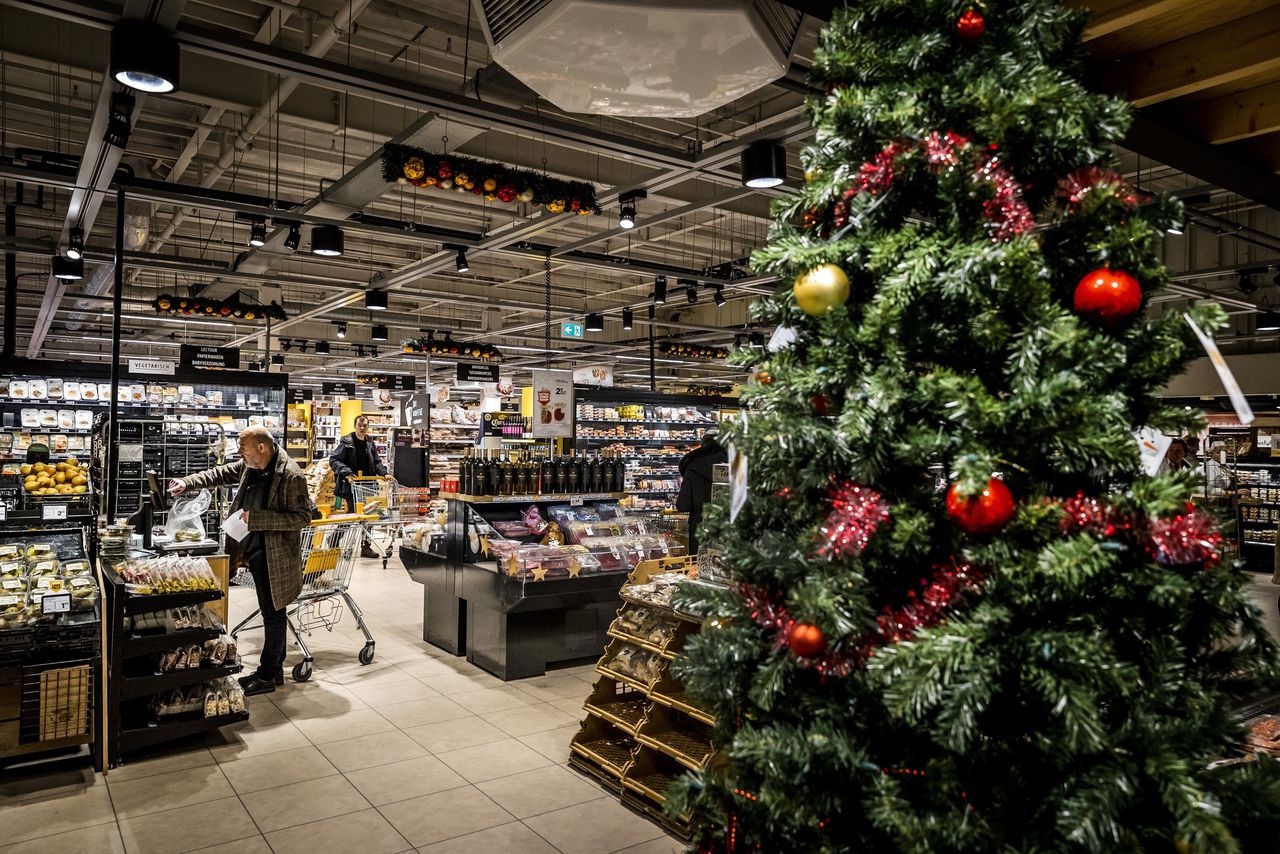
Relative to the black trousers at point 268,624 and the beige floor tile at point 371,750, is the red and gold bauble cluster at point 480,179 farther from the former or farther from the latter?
the beige floor tile at point 371,750

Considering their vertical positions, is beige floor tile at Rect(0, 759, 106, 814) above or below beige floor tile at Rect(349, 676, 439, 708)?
above

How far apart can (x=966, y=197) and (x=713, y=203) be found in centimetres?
691

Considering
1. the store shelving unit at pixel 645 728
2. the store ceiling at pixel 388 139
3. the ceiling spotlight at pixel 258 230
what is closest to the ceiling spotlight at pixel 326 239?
the store ceiling at pixel 388 139

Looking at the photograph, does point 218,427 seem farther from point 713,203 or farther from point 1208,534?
point 1208,534

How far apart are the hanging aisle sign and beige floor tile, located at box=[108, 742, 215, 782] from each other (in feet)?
14.3

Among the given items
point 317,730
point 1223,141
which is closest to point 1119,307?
point 1223,141

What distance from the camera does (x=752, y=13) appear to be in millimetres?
1809

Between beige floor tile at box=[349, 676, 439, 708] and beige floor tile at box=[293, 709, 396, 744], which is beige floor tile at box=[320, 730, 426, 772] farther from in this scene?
beige floor tile at box=[349, 676, 439, 708]

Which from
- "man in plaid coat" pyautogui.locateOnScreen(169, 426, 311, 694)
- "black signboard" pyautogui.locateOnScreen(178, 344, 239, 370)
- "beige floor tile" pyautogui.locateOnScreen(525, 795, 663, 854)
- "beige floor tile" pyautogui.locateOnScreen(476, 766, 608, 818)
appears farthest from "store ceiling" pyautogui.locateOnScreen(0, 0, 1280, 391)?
"beige floor tile" pyautogui.locateOnScreen(476, 766, 608, 818)

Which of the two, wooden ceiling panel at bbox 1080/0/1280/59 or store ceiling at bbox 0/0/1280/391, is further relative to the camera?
store ceiling at bbox 0/0/1280/391

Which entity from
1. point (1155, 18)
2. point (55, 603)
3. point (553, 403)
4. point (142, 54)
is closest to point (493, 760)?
point (55, 603)

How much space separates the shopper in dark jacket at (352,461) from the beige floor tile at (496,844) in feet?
26.0

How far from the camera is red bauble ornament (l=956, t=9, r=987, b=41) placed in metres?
1.57

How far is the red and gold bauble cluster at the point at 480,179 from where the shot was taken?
5.65 m
